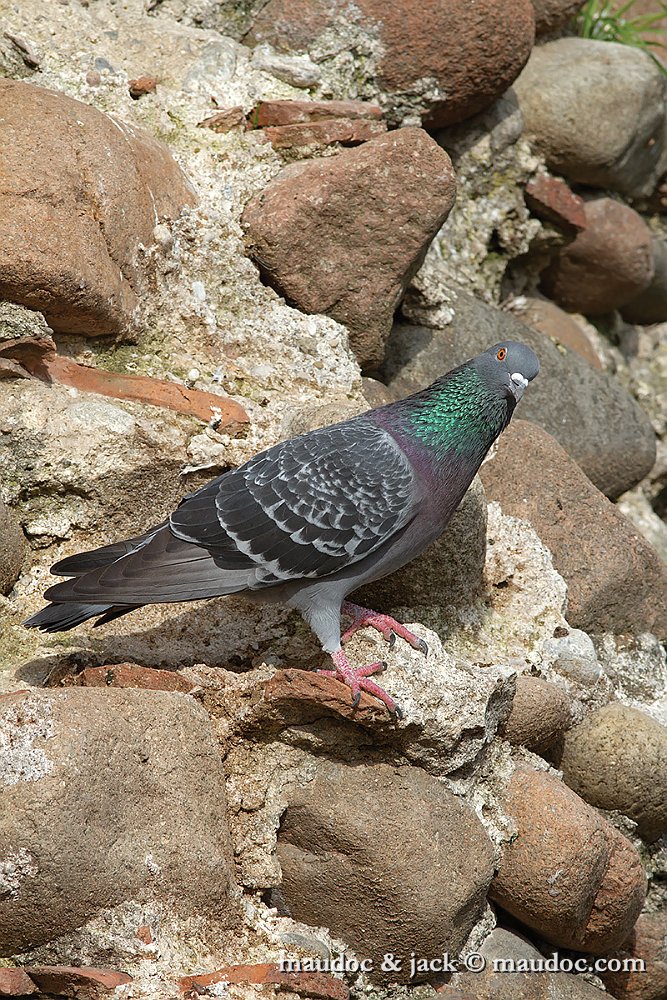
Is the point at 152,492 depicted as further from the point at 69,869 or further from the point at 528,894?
the point at 528,894

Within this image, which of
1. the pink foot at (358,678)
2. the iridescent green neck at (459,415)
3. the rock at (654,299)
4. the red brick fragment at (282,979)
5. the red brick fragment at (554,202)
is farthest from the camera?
the rock at (654,299)

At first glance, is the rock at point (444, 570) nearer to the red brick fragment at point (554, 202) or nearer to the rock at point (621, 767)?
the rock at point (621, 767)

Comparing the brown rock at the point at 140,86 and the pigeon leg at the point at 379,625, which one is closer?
the pigeon leg at the point at 379,625

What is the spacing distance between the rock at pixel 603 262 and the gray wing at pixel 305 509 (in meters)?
3.59

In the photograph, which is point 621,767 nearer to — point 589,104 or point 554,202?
point 554,202

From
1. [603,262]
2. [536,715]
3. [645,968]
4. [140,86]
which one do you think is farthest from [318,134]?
[645,968]

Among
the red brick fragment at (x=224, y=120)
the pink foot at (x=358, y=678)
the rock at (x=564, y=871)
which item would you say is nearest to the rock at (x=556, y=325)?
the red brick fragment at (x=224, y=120)

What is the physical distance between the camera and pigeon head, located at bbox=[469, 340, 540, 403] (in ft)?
13.4

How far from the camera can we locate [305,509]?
12.5 ft

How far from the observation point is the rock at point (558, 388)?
560cm

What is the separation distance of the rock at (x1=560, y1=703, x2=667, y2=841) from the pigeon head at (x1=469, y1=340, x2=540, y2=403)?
1.48m

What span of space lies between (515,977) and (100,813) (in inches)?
67.6

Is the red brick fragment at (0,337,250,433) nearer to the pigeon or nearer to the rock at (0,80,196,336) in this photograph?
the rock at (0,80,196,336)

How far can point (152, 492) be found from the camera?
4.26 m
